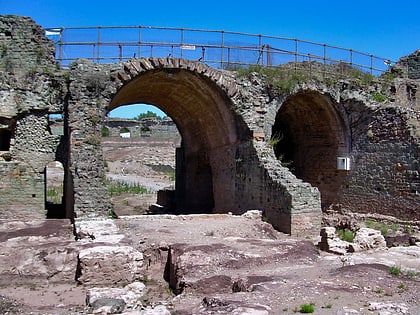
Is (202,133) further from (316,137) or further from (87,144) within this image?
(87,144)

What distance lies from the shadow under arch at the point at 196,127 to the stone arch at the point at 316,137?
2046 millimetres

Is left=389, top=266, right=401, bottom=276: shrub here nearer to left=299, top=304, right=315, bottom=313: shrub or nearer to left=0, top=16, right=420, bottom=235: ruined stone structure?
left=299, top=304, right=315, bottom=313: shrub

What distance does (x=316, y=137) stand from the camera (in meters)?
16.6

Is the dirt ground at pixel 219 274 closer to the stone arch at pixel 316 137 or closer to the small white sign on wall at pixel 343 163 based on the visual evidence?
the small white sign on wall at pixel 343 163

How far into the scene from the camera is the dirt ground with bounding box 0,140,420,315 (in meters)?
5.58

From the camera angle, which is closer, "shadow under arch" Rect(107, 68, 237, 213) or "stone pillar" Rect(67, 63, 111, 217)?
"stone pillar" Rect(67, 63, 111, 217)

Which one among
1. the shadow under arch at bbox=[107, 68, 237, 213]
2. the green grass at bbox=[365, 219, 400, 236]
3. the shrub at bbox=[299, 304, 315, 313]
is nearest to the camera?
the shrub at bbox=[299, 304, 315, 313]

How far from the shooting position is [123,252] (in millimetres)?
7715

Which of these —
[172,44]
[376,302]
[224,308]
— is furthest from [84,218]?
[376,302]

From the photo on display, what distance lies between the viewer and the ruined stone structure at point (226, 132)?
40.9 feet

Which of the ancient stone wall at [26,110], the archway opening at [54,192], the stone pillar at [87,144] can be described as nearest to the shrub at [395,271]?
the stone pillar at [87,144]

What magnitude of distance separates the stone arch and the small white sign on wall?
7.2 inches

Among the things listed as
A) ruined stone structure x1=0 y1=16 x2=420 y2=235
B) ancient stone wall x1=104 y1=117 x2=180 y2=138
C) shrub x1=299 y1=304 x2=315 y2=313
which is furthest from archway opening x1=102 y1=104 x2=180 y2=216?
shrub x1=299 y1=304 x2=315 y2=313

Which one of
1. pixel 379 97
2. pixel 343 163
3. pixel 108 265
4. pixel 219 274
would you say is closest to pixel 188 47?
pixel 343 163
